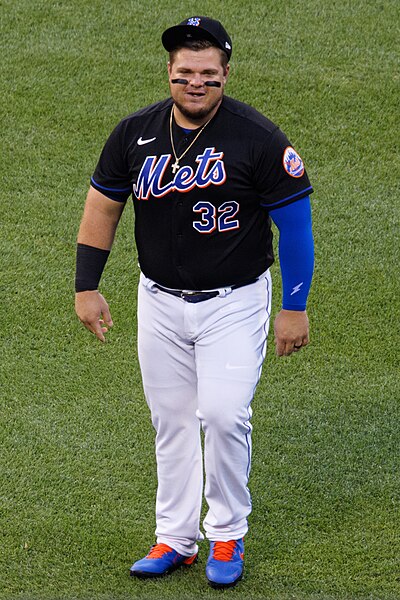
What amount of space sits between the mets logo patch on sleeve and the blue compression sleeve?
10 centimetres

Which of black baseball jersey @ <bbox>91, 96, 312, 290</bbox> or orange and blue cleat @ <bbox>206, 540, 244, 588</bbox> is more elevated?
black baseball jersey @ <bbox>91, 96, 312, 290</bbox>

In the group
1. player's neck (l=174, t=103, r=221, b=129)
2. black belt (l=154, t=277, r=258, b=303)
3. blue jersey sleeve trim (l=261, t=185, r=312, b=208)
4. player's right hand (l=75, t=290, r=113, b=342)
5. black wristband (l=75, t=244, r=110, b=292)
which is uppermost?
player's neck (l=174, t=103, r=221, b=129)

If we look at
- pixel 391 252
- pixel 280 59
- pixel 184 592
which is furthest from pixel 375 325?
pixel 280 59

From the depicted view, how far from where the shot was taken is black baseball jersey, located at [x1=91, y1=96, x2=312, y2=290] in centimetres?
392

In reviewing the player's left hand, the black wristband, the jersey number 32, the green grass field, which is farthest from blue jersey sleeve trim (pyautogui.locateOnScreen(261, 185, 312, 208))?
the green grass field

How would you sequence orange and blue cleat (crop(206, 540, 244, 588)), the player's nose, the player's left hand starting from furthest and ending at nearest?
orange and blue cleat (crop(206, 540, 244, 588))
the player's left hand
the player's nose

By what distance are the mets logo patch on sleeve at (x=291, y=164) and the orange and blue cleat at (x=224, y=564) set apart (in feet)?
4.71

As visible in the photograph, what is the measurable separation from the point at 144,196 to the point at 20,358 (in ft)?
6.69

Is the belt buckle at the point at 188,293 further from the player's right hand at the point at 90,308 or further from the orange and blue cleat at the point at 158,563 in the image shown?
A: the orange and blue cleat at the point at 158,563

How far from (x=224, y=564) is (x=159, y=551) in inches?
10.6

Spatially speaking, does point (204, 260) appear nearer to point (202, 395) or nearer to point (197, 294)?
point (197, 294)

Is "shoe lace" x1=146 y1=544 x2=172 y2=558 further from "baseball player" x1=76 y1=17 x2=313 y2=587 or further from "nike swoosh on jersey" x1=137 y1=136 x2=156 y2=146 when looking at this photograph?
"nike swoosh on jersey" x1=137 y1=136 x2=156 y2=146

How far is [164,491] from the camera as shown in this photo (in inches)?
171

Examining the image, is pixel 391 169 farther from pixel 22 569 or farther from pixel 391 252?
pixel 22 569
